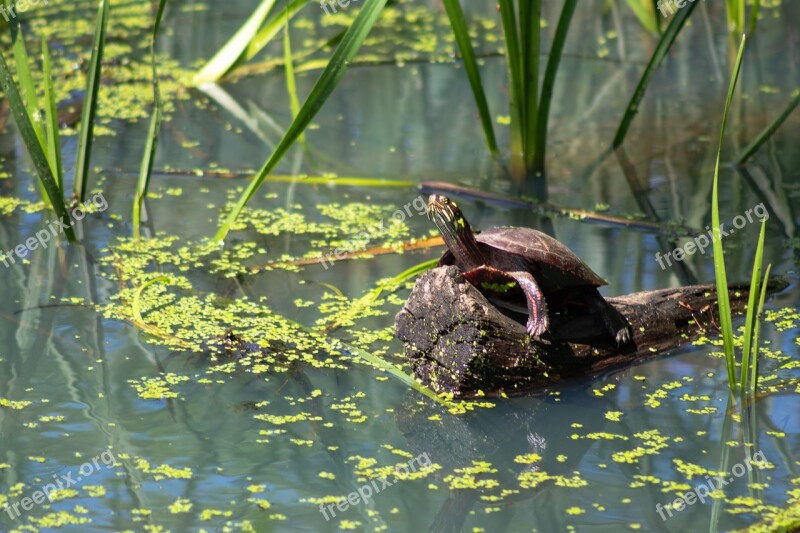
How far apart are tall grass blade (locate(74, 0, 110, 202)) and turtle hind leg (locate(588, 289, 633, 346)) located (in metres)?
2.04

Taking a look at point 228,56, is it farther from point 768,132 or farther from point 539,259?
point 539,259

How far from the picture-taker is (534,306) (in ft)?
9.24

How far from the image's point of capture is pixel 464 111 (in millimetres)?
5613

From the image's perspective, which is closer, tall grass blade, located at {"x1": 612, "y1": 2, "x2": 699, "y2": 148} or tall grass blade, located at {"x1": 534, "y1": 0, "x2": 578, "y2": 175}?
tall grass blade, located at {"x1": 612, "y1": 2, "x2": 699, "y2": 148}

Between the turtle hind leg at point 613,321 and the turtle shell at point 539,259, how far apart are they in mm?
64

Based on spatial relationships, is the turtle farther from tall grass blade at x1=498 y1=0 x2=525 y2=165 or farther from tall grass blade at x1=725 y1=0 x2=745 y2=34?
tall grass blade at x1=725 y1=0 x2=745 y2=34

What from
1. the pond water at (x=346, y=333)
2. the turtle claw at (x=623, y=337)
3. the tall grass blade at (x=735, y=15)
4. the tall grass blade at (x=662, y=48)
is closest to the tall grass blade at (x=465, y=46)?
the pond water at (x=346, y=333)

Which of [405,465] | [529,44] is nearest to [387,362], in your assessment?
[405,465]

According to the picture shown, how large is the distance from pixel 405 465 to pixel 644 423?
712 mm

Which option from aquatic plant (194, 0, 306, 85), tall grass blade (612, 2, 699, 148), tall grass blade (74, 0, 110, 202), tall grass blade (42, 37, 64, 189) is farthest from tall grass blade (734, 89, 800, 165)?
tall grass blade (42, 37, 64, 189)

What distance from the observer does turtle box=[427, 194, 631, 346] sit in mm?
2916

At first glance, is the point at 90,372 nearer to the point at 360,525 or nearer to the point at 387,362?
the point at 387,362

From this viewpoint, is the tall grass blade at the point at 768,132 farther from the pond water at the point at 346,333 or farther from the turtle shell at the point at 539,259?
the turtle shell at the point at 539,259

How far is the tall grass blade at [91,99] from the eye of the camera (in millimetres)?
3520
